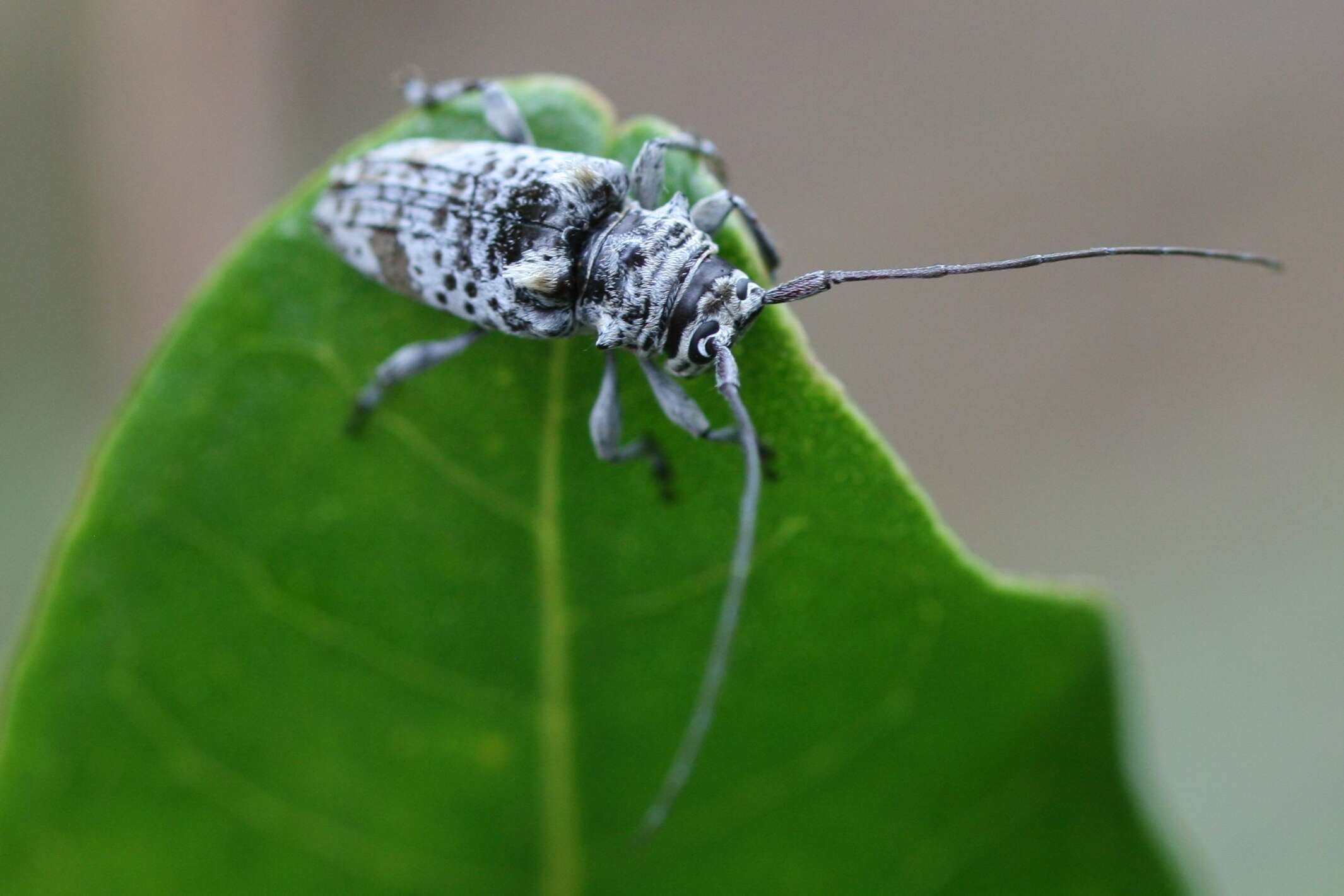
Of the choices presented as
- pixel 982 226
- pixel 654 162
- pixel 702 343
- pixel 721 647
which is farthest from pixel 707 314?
pixel 982 226

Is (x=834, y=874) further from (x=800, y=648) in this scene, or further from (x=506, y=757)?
(x=506, y=757)

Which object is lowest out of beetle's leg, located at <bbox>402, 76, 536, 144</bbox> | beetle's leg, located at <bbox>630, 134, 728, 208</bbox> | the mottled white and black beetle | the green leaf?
the green leaf

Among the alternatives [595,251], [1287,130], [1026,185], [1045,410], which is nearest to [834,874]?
[595,251]

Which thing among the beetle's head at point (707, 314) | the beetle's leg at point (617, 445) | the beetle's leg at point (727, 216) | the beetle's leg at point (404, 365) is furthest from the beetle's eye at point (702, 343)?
the beetle's leg at point (404, 365)

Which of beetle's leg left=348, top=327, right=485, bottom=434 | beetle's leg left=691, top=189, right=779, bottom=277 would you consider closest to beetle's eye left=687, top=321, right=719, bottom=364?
beetle's leg left=691, top=189, right=779, bottom=277

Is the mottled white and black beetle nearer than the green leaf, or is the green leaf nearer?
the green leaf

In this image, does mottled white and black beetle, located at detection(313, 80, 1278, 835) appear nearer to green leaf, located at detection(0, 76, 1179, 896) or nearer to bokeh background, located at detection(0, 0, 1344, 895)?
green leaf, located at detection(0, 76, 1179, 896)

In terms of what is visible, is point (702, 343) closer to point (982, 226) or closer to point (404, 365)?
point (404, 365)

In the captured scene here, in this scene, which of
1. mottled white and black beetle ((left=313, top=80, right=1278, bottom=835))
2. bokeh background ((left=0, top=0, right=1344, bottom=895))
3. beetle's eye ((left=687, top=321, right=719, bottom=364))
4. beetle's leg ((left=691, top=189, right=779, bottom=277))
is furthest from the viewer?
bokeh background ((left=0, top=0, right=1344, bottom=895))
